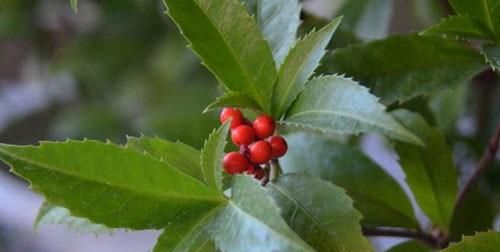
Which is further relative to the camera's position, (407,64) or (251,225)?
(407,64)

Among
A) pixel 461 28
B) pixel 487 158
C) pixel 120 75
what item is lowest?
pixel 120 75

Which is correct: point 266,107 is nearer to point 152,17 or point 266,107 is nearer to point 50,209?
point 50,209

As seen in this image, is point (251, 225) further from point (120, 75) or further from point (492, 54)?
point (120, 75)

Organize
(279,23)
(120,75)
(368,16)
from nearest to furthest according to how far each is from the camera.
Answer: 1. (279,23)
2. (368,16)
3. (120,75)

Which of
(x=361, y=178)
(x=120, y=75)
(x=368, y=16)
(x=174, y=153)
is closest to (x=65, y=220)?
(x=174, y=153)

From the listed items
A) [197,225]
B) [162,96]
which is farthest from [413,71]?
[162,96]

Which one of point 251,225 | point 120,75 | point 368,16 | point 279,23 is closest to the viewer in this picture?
point 251,225

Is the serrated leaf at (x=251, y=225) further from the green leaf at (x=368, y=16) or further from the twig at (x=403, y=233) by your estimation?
the green leaf at (x=368, y=16)
